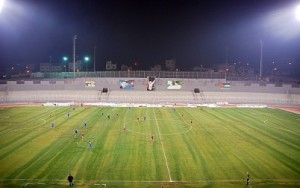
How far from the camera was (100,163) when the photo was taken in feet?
88.8

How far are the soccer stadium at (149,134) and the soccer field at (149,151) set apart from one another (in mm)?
85

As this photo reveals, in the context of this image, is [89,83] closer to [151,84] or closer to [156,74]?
[151,84]

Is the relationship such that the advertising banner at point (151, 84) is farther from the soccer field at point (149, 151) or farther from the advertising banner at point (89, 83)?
the soccer field at point (149, 151)

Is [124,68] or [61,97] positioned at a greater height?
[124,68]

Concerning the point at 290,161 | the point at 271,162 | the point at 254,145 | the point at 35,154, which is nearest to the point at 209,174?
the point at 271,162

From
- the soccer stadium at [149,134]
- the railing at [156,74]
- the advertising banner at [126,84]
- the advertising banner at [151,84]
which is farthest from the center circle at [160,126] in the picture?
the railing at [156,74]

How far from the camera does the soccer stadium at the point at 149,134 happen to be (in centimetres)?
2445

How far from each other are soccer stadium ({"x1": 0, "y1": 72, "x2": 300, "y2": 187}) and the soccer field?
3.3 inches

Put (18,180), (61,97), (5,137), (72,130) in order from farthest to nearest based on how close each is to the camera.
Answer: (61,97), (72,130), (5,137), (18,180)

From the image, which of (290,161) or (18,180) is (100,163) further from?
(290,161)

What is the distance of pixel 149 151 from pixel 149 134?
806 cm

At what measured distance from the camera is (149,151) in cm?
3116

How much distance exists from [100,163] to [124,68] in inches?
3882

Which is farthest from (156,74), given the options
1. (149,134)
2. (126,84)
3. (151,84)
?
(149,134)
